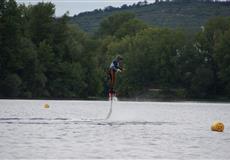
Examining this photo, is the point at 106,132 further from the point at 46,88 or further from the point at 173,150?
the point at 46,88

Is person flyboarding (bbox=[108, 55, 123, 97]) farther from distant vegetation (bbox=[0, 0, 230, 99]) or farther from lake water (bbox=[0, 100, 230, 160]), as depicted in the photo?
distant vegetation (bbox=[0, 0, 230, 99])

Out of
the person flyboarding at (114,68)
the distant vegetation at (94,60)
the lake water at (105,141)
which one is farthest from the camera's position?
the distant vegetation at (94,60)

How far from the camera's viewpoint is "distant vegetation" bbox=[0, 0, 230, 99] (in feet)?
300

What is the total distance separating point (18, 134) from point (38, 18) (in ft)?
262

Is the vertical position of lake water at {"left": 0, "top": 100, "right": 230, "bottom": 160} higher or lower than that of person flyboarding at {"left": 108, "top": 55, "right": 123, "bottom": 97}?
lower

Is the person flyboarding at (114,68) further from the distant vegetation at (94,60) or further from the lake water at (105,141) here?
the distant vegetation at (94,60)

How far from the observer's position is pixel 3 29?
91812mm

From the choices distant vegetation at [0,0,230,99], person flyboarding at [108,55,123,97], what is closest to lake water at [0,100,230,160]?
person flyboarding at [108,55,123,97]

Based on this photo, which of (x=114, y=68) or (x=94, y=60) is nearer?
(x=114, y=68)

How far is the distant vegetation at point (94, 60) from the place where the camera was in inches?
3605

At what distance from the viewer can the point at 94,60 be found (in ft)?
343

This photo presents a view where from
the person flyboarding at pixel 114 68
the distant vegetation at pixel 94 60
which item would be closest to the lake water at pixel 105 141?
the person flyboarding at pixel 114 68

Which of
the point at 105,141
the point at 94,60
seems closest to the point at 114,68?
the point at 105,141

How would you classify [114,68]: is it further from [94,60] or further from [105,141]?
[94,60]
